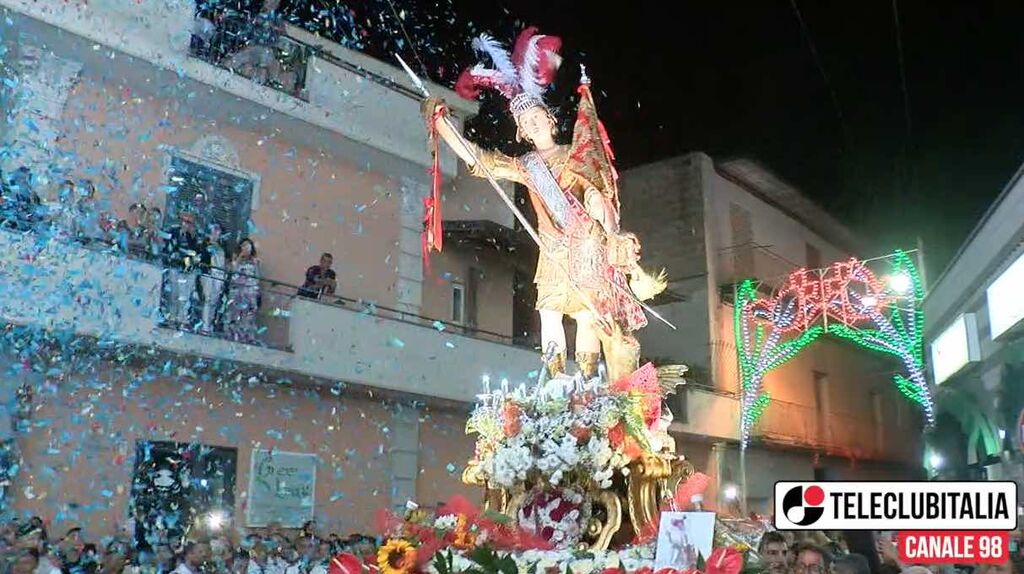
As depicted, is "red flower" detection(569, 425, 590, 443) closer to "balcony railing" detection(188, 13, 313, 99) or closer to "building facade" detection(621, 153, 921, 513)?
"balcony railing" detection(188, 13, 313, 99)

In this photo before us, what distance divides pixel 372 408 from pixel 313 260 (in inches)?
57.8

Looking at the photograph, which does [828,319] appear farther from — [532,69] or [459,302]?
[532,69]

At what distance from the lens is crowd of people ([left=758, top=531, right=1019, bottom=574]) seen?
3.53 metres

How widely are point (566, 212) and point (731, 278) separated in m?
9.11

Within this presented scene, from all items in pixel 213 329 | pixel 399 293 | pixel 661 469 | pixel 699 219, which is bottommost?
pixel 661 469

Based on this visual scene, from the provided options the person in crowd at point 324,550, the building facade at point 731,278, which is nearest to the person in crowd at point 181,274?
the person in crowd at point 324,550

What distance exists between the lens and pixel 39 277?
6.66 m

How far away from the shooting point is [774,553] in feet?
13.7

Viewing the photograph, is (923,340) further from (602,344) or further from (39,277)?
(39,277)

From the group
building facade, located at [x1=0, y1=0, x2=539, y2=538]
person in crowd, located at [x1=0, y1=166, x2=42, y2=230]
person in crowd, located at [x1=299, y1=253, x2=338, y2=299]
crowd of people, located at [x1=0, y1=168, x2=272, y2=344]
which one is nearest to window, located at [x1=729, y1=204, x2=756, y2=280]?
building facade, located at [x1=0, y1=0, x2=539, y2=538]

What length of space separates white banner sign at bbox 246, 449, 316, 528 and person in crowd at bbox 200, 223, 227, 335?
3.98 ft

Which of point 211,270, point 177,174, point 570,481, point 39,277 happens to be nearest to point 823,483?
point 570,481

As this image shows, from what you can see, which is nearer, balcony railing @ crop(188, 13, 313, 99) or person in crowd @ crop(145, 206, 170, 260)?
person in crowd @ crop(145, 206, 170, 260)

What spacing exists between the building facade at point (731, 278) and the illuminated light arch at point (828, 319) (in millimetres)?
215
